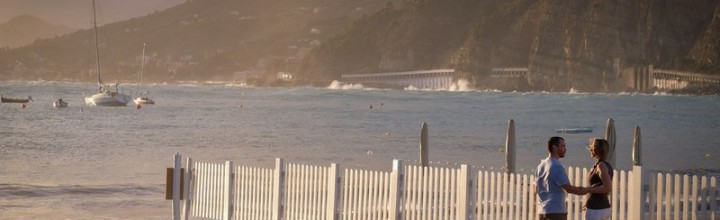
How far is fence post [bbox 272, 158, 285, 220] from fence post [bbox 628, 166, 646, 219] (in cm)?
552

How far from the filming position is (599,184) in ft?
45.9

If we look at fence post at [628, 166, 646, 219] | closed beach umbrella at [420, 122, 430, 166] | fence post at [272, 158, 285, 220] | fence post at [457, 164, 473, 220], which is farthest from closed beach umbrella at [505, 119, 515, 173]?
fence post at [628, 166, 646, 219]

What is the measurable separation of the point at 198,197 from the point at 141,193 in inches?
441

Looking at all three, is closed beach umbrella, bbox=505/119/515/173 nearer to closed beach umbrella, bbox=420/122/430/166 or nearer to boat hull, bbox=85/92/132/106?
closed beach umbrella, bbox=420/122/430/166

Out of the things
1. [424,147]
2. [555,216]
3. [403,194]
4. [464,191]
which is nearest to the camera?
[555,216]

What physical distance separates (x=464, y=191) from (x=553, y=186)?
2253 millimetres

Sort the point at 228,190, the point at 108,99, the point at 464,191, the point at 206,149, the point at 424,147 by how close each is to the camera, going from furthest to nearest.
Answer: the point at 108,99 < the point at 206,149 < the point at 424,147 < the point at 228,190 < the point at 464,191

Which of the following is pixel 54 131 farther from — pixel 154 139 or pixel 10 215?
pixel 10 215

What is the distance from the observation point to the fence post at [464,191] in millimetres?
16406

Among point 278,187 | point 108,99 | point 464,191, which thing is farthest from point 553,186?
point 108,99

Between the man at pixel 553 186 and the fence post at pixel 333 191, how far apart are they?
3778 mm

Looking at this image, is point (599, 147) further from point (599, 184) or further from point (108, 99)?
point (108, 99)

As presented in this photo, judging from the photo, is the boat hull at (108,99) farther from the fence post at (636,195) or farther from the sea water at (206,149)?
the fence post at (636,195)

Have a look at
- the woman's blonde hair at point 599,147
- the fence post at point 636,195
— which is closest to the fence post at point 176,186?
the fence post at point 636,195
